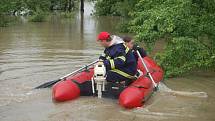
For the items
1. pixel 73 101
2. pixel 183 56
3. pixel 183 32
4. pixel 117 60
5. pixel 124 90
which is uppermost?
pixel 183 32

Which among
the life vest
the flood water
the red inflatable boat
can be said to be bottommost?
the flood water

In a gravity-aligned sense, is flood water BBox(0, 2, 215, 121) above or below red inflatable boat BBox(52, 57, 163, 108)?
below

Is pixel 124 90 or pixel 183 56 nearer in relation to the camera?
pixel 124 90

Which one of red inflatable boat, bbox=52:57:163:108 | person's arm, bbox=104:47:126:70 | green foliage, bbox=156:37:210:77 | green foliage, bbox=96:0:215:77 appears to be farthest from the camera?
green foliage, bbox=96:0:215:77

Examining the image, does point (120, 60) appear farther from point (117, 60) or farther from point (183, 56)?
point (183, 56)

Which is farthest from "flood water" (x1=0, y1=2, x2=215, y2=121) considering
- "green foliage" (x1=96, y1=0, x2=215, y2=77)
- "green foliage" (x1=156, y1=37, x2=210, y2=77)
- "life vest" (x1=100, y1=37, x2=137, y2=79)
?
"life vest" (x1=100, y1=37, x2=137, y2=79)

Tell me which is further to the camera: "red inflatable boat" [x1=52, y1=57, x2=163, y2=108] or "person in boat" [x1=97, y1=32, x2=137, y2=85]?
"person in boat" [x1=97, y1=32, x2=137, y2=85]

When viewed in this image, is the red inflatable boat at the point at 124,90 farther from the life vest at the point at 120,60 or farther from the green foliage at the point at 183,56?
the green foliage at the point at 183,56

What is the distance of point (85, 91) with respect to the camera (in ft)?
31.3

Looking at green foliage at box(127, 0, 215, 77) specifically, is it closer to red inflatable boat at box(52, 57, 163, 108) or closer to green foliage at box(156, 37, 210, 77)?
green foliage at box(156, 37, 210, 77)

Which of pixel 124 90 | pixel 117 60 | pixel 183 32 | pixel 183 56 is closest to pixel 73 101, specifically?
pixel 124 90

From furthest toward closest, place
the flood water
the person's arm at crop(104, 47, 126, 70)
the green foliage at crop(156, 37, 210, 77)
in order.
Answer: the green foliage at crop(156, 37, 210, 77) → the person's arm at crop(104, 47, 126, 70) → the flood water

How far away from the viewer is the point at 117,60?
9.08m

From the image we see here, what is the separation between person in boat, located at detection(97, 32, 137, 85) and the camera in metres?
9.09
